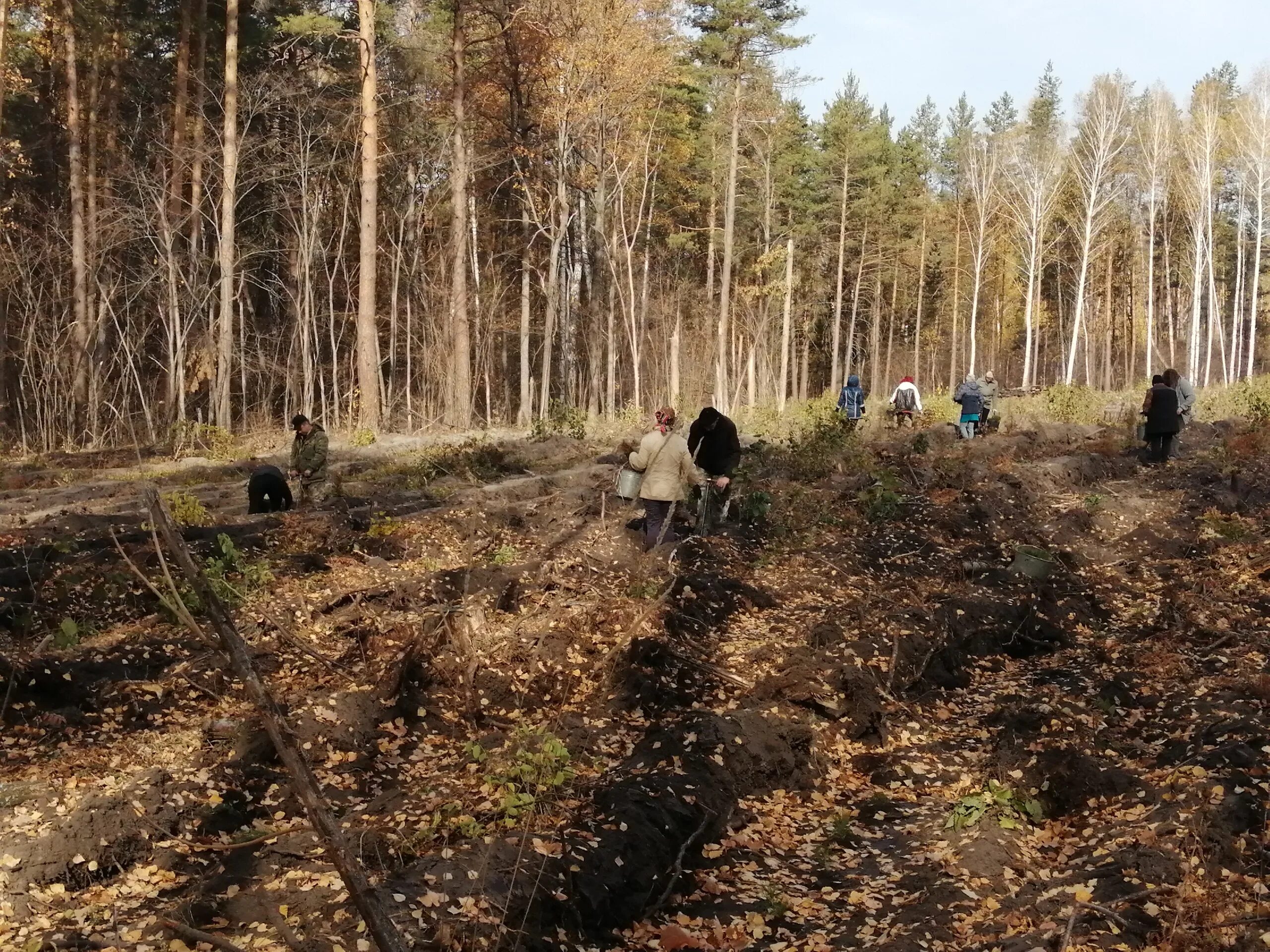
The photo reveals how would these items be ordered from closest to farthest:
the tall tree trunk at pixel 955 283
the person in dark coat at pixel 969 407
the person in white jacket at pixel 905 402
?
Answer: the person in dark coat at pixel 969 407
the person in white jacket at pixel 905 402
the tall tree trunk at pixel 955 283

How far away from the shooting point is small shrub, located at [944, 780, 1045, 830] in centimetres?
617

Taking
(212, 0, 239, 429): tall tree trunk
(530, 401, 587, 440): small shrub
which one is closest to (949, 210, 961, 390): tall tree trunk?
(530, 401, 587, 440): small shrub

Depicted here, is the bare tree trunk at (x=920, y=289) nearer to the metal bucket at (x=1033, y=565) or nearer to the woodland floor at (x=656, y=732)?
the metal bucket at (x=1033, y=565)

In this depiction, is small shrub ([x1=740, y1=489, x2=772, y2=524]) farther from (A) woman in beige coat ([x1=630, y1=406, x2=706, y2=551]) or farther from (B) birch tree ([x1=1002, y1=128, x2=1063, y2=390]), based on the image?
(B) birch tree ([x1=1002, y1=128, x2=1063, y2=390])

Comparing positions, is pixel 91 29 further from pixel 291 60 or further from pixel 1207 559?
pixel 1207 559

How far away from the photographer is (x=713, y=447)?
11953mm

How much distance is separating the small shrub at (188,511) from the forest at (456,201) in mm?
9482

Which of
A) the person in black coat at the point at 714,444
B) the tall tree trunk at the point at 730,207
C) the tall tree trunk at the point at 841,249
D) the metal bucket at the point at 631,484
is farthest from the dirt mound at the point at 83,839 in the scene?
the tall tree trunk at the point at 841,249

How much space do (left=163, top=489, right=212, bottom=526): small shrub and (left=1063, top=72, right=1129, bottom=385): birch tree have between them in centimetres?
3300

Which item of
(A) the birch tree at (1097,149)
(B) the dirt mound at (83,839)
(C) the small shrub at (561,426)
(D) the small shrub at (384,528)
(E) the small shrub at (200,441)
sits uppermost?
(A) the birch tree at (1097,149)

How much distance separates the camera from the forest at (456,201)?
938 inches

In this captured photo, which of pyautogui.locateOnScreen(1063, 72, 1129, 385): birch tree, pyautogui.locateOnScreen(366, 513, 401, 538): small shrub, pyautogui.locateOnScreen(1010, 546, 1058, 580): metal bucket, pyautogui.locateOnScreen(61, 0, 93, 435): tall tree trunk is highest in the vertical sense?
pyautogui.locateOnScreen(1063, 72, 1129, 385): birch tree

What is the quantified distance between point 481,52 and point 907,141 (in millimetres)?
37678

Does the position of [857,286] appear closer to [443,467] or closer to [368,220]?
[368,220]
